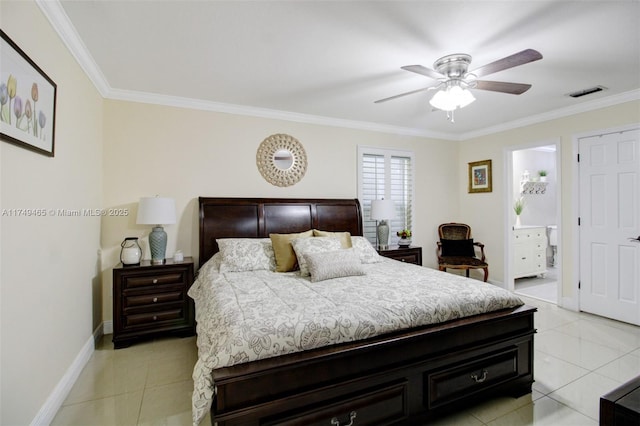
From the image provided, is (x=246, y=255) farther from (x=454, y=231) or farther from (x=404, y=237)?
(x=454, y=231)

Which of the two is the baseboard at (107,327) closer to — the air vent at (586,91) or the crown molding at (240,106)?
the crown molding at (240,106)

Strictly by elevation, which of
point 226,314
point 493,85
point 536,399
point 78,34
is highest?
point 78,34

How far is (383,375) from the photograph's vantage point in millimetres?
1727

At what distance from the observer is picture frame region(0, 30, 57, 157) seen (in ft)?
4.86

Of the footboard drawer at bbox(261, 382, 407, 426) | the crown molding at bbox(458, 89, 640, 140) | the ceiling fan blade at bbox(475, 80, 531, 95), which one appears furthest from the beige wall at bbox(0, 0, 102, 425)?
the crown molding at bbox(458, 89, 640, 140)

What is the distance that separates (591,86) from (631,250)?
1.89m

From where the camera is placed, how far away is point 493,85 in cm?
245

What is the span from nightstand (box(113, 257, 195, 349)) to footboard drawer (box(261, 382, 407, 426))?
Result: 207 cm

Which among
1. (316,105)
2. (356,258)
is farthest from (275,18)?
(356,258)

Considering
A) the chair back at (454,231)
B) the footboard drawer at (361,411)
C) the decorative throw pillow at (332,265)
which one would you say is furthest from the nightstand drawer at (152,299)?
the chair back at (454,231)

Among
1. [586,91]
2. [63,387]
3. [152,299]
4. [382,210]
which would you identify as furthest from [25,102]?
[586,91]

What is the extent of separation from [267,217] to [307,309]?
6.96 ft

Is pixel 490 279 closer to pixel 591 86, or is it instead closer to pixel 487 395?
pixel 591 86

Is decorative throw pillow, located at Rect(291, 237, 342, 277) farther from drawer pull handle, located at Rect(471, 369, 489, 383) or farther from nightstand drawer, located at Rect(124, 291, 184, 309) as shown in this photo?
drawer pull handle, located at Rect(471, 369, 489, 383)
